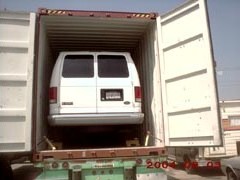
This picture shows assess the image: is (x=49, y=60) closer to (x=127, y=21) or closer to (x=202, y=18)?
(x=127, y=21)

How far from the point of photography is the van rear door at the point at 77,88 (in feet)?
21.8

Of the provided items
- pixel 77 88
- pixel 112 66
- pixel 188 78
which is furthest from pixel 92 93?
pixel 188 78

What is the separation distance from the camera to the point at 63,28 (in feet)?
25.8

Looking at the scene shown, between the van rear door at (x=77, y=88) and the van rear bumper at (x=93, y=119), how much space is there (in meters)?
0.12

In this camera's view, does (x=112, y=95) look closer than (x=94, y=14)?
Yes

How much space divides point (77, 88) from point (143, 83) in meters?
2.10

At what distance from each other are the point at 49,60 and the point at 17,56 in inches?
89.3

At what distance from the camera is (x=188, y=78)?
259 inches

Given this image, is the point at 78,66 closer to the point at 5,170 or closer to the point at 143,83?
the point at 143,83

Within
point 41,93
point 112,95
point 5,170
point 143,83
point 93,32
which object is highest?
point 93,32

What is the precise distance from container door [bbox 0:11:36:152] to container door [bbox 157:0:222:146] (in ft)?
8.76

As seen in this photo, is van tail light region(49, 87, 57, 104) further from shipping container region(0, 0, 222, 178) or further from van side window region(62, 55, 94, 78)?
van side window region(62, 55, 94, 78)

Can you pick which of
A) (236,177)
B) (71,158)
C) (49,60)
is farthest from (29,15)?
(236,177)

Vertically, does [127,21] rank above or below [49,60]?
above
